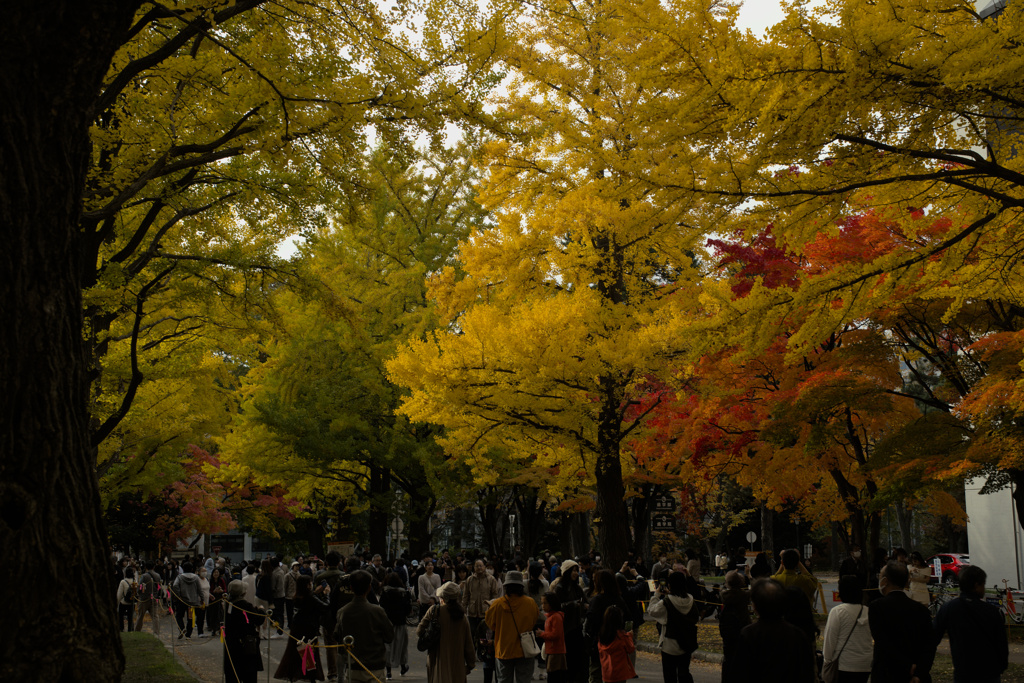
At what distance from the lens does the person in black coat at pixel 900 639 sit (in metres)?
6.78

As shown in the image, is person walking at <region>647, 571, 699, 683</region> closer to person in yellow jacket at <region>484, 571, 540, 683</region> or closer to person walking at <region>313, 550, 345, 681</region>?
person in yellow jacket at <region>484, 571, 540, 683</region>

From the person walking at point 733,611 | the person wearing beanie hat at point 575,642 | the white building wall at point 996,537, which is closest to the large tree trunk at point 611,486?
the person wearing beanie hat at point 575,642

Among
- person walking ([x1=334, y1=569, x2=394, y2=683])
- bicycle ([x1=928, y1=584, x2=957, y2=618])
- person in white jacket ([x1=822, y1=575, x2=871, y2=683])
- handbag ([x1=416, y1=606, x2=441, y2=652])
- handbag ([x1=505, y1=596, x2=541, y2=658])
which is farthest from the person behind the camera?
bicycle ([x1=928, y1=584, x2=957, y2=618])

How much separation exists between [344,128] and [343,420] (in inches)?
685

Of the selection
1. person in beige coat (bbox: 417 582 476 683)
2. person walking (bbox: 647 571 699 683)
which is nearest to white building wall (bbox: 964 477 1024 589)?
person walking (bbox: 647 571 699 683)

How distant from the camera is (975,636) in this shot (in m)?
6.97

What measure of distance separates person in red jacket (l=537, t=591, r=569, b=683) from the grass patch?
5299mm

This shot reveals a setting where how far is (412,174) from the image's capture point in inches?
1120

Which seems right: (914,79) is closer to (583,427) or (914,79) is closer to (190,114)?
(190,114)

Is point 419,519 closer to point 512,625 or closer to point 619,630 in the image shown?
point 512,625

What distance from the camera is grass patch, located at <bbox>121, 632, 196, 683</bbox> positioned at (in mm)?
12430

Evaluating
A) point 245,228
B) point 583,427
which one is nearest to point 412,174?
point 245,228

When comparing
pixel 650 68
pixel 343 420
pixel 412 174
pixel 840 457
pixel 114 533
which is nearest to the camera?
pixel 650 68

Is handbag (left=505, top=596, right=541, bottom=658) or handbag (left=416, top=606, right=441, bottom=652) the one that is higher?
handbag (left=416, top=606, right=441, bottom=652)
